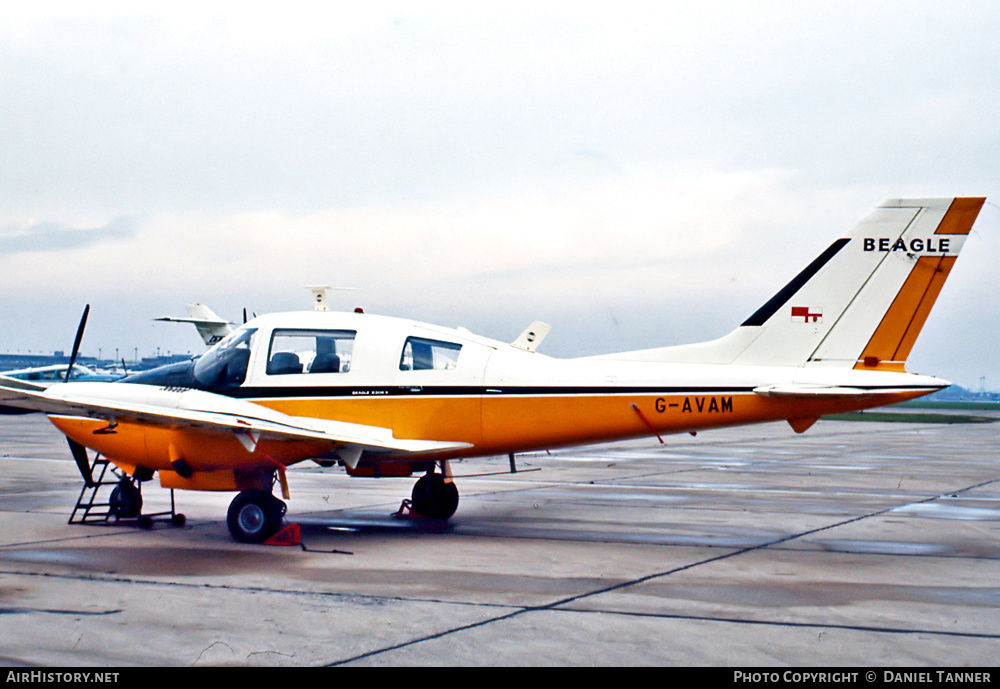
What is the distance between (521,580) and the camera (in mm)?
9031

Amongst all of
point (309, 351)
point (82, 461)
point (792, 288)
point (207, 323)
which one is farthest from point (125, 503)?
point (207, 323)

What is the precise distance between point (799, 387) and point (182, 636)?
758cm

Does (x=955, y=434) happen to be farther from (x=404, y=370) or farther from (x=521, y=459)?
(x=404, y=370)

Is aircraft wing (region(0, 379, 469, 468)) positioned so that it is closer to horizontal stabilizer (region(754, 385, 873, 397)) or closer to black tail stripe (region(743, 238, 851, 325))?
horizontal stabilizer (region(754, 385, 873, 397))

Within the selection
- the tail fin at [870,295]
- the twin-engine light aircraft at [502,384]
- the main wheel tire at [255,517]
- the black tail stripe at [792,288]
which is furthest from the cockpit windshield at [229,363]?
the black tail stripe at [792,288]

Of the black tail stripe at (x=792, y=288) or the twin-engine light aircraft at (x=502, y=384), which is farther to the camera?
the black tail stripe at (x=792, y=288)

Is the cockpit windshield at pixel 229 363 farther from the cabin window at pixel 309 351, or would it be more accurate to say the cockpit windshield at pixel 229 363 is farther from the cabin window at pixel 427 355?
the cabin window at pixel 427 355

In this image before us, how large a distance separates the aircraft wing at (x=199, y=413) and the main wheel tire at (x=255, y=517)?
2.82 ft

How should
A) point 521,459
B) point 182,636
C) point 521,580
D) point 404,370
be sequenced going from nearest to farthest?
point 182,636, point 521,580, point 404,370, point 521,459

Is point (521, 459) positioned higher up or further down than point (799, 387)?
further down

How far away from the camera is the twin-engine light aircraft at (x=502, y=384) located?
1136 centimetres

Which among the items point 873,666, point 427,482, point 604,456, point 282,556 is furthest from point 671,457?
point 873,666

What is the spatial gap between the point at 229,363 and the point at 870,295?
8315 millimetres

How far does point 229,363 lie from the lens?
12414mm
